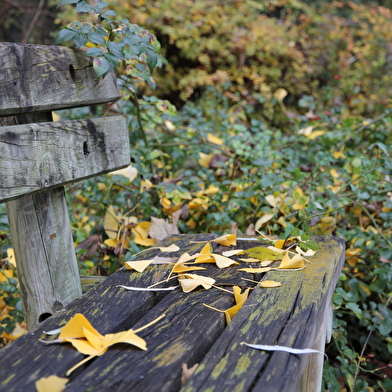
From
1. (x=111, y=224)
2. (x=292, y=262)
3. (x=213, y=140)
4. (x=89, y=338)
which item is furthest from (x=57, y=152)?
(x=213, y=140)

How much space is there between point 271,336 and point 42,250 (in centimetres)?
75

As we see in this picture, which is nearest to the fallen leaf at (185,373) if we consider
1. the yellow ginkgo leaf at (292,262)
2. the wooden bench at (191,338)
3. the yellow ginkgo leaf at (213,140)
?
the wooden bench at (191,338)

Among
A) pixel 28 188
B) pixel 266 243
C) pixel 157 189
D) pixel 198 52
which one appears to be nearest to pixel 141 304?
pixel 28 188

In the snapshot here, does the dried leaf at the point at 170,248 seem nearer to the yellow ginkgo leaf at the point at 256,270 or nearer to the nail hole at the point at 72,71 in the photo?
the yellow ginkgo leaf at the point at 256,270

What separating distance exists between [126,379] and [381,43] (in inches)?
258

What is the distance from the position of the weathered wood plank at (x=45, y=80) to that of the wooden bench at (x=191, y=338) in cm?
51

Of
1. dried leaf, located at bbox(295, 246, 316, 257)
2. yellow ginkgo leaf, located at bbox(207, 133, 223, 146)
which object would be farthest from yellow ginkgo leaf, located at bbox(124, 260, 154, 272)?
yellow ginkgo leaf, located at bbox(207, 133, 223, 146)

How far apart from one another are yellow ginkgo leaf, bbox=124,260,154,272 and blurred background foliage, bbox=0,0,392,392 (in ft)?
1.41

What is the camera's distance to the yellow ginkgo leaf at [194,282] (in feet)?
3.59

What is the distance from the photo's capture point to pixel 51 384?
699mm

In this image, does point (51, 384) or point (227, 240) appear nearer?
point (51, 384)

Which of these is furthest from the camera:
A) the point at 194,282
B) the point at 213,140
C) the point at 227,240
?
the point at 213,140

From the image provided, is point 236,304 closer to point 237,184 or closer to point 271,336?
point 271,336

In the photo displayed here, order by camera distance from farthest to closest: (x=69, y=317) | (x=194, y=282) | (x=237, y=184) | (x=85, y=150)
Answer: (x=237, y=184) → (x=85, y=150) → (x=194, y=282) → (x=69, y=317)
